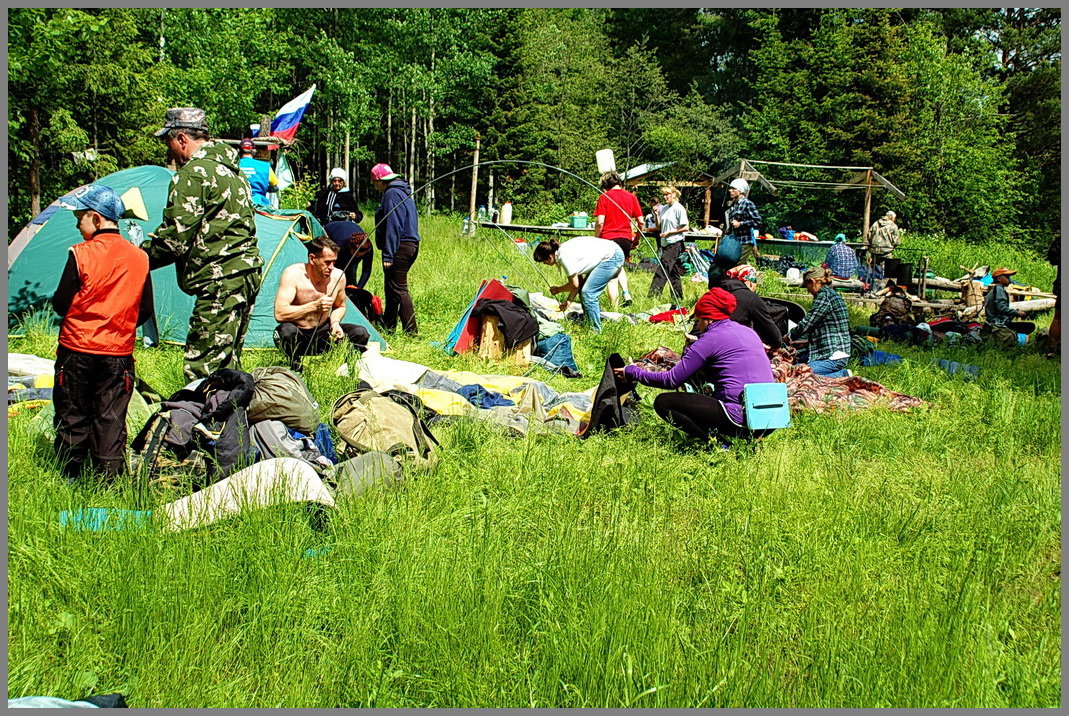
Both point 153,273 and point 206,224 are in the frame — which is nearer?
point 206,224

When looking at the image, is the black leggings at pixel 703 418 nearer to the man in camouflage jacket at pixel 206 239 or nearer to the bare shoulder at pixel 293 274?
the man in camouflage jacket at pixel 206 239

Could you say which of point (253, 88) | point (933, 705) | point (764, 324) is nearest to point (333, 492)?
point (933, 705)

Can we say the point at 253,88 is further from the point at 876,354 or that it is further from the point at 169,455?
the point at 169,455

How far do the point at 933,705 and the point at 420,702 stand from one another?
162cm

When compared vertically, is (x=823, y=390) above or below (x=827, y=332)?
below

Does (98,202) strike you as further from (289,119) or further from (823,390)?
(289,119)

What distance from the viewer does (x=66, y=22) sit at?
26.4 ft

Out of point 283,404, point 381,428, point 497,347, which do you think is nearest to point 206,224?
point 283,404

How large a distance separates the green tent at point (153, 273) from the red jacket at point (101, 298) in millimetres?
3097

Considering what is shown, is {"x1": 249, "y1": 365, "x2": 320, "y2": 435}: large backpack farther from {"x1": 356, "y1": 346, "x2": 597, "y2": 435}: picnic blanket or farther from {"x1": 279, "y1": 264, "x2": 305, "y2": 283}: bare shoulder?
{"x1": 279, "y1": 264, "x2": 305, "y2": 283}: bare shoulder

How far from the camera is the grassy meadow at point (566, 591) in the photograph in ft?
8.84

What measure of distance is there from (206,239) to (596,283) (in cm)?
430

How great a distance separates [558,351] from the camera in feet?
24.2

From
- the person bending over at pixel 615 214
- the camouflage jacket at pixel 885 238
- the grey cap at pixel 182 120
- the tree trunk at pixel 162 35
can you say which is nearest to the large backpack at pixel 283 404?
the grey cap at pixel 182 120
